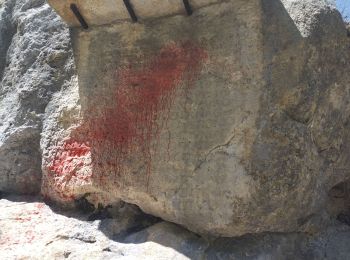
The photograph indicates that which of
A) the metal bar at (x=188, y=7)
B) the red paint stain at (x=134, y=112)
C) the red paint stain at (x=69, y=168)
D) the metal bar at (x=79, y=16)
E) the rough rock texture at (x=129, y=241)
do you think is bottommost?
the rough rock texture at (x=129, y=241)

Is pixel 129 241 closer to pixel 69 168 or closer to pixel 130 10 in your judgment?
pixel 69 168

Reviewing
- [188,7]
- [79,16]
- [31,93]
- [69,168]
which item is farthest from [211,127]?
[31,93]

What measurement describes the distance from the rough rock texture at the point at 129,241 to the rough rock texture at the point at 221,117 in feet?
0.30

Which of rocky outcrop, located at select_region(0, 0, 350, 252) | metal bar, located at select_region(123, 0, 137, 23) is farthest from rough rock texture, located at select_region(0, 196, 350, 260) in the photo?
metal bar, located at select_region(123, 0, 137, 23)

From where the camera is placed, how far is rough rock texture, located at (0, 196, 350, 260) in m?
2.43

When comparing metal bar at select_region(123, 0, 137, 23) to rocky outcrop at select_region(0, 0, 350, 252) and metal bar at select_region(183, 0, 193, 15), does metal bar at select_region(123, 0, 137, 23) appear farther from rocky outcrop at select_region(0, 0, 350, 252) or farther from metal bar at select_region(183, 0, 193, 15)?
metal bar at select_region(183, 0, 193, 15)

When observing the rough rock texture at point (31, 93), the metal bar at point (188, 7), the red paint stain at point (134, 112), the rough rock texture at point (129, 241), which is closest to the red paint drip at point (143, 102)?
the red paint stain at point (134, 112)

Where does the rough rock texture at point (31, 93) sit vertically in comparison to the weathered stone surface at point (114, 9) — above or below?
below

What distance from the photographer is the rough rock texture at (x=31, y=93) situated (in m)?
3.02

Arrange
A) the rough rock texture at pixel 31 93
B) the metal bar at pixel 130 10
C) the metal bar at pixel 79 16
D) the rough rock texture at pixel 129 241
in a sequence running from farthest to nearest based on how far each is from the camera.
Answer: the rough rock texture at pixel 31 93
the metal bar at pixel 79 16
the metal bar at pixel 130 10
the rough rock texture at pixel 129 241

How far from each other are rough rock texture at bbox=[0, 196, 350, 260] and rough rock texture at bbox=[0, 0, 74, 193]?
244mm

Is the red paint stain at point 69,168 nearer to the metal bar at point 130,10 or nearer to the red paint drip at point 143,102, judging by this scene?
the red paint drip at point 143,102

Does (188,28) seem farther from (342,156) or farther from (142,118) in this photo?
(342,156)

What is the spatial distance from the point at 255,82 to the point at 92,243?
1125mm
